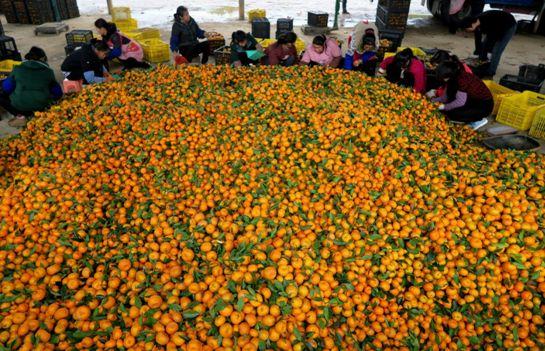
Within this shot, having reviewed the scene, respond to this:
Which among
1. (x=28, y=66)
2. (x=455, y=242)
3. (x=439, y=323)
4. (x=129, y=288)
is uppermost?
(x=28, y=66)

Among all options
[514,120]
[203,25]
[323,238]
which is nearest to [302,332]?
[323,238]

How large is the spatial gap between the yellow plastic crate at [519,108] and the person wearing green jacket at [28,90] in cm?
902

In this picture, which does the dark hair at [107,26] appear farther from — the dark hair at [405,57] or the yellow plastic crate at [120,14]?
the dark hair at [405,57]

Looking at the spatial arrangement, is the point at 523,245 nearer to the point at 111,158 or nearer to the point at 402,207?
the point at 402,207

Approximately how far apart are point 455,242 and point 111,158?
3.82 meters

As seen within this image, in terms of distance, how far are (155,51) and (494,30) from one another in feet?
31.7

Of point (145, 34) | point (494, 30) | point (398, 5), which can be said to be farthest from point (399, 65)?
point (145, 34)

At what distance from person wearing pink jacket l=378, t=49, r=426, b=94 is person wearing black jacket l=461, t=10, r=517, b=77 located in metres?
3.84

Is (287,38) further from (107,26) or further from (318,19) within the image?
(318,19)

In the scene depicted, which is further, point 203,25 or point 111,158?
point 203,25

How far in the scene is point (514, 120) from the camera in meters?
7.03

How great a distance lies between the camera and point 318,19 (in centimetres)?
1449

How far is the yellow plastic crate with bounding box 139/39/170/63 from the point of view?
10289 millimetres

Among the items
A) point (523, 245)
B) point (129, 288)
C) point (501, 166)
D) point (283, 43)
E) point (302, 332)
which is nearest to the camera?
point (302, 332)
